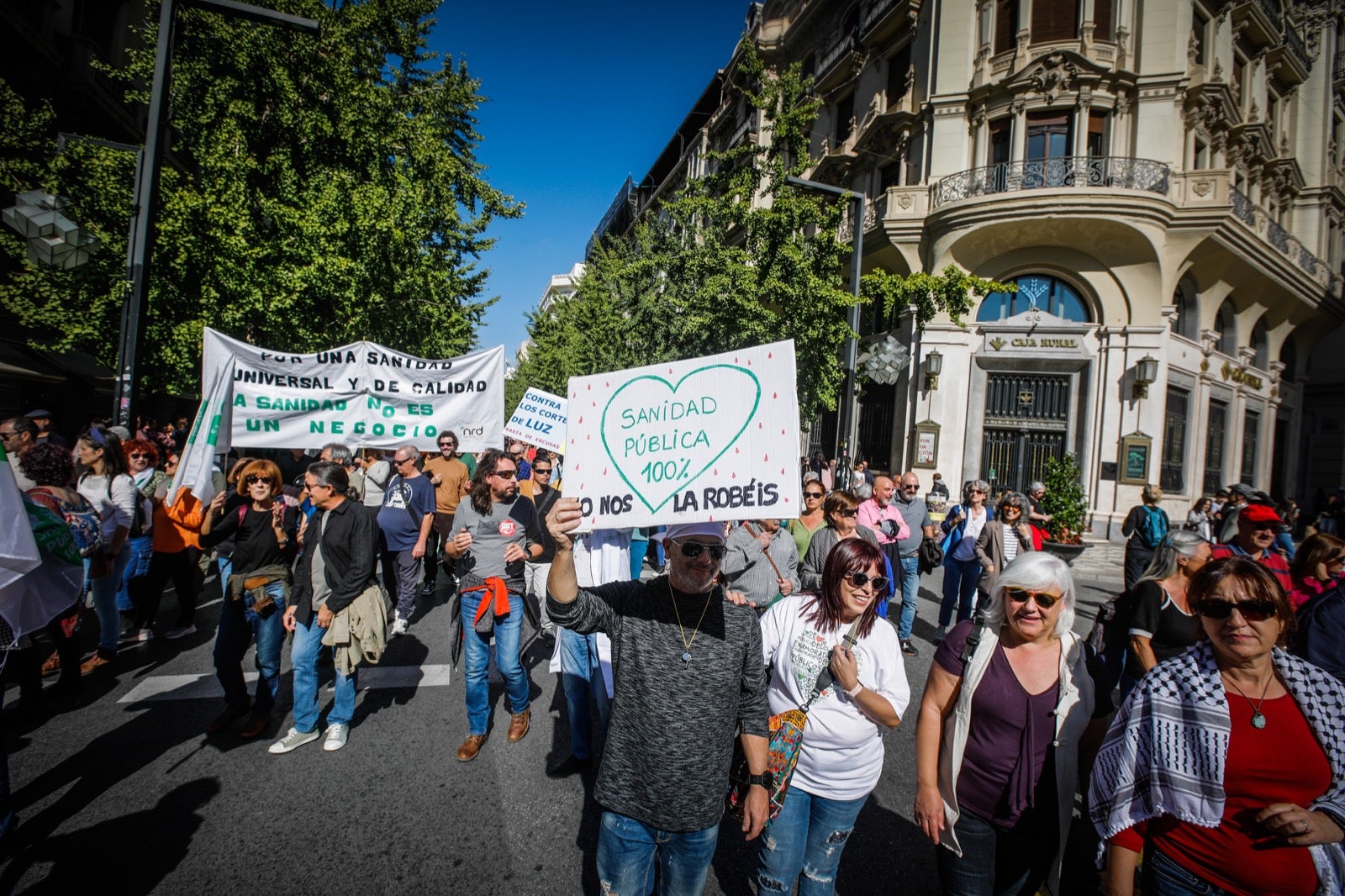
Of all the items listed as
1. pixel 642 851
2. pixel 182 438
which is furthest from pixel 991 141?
pixel 182 438

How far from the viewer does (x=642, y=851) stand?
7.13 ft

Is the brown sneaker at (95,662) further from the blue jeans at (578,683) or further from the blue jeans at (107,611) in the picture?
the blue jeans at (578,683)

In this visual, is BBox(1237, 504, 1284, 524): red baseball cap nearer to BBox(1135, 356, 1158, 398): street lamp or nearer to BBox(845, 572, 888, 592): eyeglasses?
BBox(845, 572, 888, 592): eyeglasses

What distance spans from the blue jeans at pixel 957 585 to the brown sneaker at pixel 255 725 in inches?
251

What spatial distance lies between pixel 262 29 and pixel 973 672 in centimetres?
1516

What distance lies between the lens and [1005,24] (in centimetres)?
1700

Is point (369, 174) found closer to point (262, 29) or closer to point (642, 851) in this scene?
point (262, 29)

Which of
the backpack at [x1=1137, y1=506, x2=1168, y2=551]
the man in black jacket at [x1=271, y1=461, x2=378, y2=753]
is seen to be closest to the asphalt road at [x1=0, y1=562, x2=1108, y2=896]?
the man in black jacket at [x1=271, y1=461, x2=378, y2=753]

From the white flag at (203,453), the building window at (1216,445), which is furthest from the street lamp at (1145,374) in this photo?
the white flag at (203,453)

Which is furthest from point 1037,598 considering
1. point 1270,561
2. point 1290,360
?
point 1290,360

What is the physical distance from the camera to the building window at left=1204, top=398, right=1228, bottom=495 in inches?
769

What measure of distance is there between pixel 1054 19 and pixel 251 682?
70.7 ft

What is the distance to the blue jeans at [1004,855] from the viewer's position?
2244 mm

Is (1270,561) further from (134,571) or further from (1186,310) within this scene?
(1186,310)
